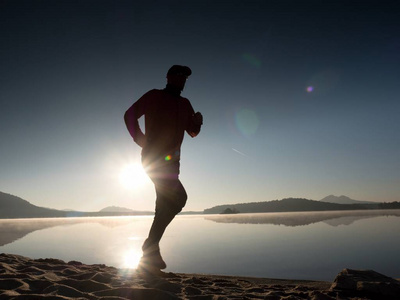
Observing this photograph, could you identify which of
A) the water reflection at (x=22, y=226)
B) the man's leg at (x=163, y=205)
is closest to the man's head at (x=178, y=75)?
the man's leg at (x=163, y=205)

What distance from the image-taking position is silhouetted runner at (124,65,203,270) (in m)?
4.45

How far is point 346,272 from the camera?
12.5 ft

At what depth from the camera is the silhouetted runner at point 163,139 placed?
445 cm

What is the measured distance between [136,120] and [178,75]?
1.10 m

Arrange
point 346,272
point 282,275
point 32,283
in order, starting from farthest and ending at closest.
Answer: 1. point 282,275
2. point 346,272
3. point 32,283

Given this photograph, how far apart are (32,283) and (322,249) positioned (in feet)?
38.0

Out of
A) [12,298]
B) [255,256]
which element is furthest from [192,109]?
[255,256]

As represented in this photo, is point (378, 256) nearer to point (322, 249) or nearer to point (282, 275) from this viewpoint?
point (322, 249)

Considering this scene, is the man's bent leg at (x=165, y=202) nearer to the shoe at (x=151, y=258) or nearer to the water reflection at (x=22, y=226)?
the shoe at (x=151, y=258)

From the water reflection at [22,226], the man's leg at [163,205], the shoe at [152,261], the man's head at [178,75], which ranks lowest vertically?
the water reflection at [22,226]

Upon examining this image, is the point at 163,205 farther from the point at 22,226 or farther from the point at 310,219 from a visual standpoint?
the point at 310,219

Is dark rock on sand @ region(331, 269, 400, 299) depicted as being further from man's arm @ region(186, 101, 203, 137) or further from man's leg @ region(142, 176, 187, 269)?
man's arm @ region(186, 101, 203, 137)

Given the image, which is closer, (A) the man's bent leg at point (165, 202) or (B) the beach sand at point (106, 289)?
(B) the beach sand at point (106, 289)

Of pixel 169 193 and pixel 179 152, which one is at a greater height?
pixel 179 152
